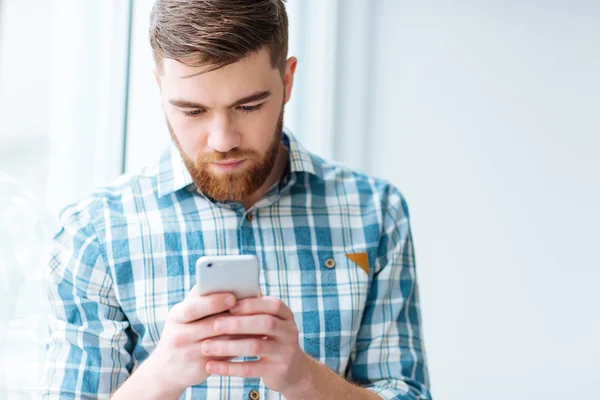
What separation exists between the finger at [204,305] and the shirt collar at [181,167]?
0.40 m

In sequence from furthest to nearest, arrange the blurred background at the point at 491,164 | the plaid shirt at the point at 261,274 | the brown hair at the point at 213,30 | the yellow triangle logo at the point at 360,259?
the blurred background at the point at 491,164
the yellow triangle logo at the point at 360,259
the plaid shirt at the point at 261,274
the brown hair at the point at 213,30

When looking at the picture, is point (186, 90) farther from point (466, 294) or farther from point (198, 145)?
point (466, 294)

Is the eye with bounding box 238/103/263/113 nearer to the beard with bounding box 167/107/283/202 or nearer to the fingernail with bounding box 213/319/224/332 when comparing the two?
the beard with bounding box 167/107/283/202

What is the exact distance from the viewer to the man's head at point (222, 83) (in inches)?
52.1

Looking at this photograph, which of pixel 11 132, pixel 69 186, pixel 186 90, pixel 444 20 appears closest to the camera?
pixel 186 90

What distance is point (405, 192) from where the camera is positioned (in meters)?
2.40

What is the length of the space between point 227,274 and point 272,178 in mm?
524

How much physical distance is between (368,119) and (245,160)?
1030 mm

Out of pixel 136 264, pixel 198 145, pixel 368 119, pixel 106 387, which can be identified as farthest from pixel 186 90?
pixel 368 119

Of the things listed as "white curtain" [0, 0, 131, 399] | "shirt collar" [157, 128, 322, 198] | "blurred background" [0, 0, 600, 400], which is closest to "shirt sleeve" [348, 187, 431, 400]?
"shirt collar" [157, 128, 322, 198]

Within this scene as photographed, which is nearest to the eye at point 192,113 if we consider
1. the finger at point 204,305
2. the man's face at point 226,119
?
the man's face at point 226,119

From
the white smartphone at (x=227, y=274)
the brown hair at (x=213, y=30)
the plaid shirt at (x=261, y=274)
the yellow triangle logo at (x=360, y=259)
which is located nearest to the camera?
the white smartphone at (x=227, y=274)

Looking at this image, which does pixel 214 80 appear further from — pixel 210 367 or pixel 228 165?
pixel 210 367

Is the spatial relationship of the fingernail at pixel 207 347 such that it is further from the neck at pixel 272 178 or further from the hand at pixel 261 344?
the neck at pixel 272 178
